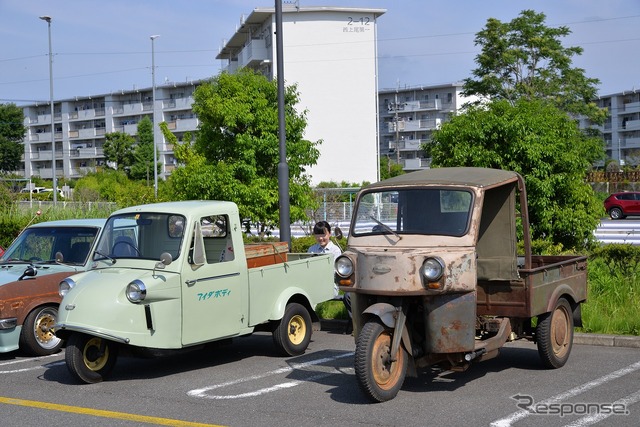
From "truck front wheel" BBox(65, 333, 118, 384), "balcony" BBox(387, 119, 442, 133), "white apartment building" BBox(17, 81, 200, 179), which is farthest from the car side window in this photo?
"balcony" BBox(387, 119, 442, 133)

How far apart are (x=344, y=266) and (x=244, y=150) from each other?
34.6ft

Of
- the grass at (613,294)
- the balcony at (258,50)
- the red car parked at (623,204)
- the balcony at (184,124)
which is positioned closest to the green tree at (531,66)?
the red car parked at (623,204)

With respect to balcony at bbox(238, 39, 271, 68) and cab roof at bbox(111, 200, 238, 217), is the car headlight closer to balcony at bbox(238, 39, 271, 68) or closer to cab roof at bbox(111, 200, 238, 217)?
cab roof at bbox(111, 200, 238, 217)

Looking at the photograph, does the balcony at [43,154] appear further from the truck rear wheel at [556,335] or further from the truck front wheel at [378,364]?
the truck front wheel at [378,364]

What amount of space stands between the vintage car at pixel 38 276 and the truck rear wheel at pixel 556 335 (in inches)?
218

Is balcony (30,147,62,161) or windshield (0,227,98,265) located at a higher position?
balcony (30,147,62,161)

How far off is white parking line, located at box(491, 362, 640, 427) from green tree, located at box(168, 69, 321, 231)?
1074 cm

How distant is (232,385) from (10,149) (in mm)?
75559

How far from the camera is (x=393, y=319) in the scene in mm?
7816

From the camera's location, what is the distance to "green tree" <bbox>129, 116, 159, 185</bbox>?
69.5m

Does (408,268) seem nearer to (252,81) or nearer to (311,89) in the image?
(252,81)

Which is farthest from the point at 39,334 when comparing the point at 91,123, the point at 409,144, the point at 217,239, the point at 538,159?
the point at 91,123

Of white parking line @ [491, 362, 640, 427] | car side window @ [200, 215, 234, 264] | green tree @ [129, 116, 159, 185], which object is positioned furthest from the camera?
green tree @ [129, 116, 159, 185]

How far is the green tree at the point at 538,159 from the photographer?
1606 centimetres
